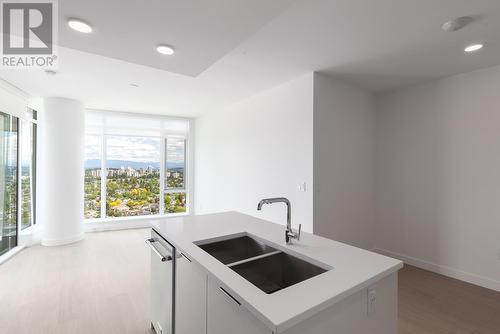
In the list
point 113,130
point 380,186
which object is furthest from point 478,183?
point 113,130

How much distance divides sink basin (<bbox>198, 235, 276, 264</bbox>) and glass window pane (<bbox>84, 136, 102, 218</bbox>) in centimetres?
488

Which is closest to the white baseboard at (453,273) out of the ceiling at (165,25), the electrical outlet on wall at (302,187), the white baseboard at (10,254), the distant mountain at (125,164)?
the electrical outlet on wall at (302,187)

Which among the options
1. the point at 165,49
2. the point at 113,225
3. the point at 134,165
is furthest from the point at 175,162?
the point at 165,49

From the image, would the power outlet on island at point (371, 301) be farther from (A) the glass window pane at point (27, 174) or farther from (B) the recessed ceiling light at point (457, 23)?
(A) the glass window pane at point (27, 174)

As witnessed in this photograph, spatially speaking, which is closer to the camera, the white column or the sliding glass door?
the sliding glass door

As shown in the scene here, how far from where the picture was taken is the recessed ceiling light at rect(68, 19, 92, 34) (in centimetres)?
144

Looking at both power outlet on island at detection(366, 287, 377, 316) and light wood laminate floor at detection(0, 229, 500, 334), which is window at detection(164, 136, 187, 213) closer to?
light wood laminate floor at detection(0, 229, 500, 334)

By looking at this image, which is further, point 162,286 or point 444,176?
point 444,176

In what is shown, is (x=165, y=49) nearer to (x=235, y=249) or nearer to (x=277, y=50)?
(x=277, y=50)

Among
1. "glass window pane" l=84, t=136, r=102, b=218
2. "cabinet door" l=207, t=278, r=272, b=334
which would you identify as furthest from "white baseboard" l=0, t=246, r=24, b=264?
"cabinet door" l=207, t=278, r=272, b=334

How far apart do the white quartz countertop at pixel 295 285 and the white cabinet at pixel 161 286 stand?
0.40ft

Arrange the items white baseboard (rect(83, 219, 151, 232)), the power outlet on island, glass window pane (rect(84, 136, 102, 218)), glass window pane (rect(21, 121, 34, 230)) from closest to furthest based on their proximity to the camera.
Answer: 1. the power outlet on island
2. glass window pane (rect(21, 121, 34, 230))
3. white baseboard (rect(83, 219, 151, 232))
4. glass window pane (rect(84, 136, 102, 218))

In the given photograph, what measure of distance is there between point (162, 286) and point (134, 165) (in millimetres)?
4506

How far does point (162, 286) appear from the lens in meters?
1.82
